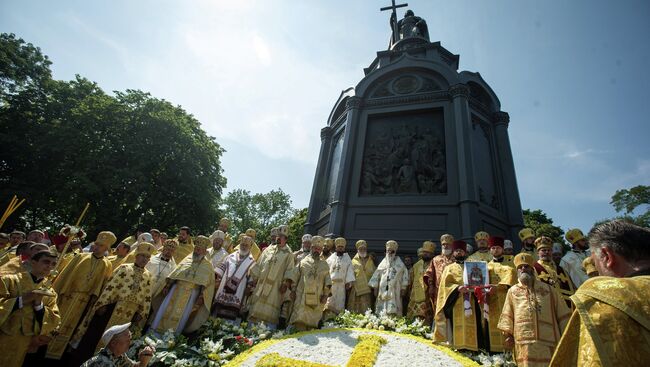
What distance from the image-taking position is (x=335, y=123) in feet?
49.5

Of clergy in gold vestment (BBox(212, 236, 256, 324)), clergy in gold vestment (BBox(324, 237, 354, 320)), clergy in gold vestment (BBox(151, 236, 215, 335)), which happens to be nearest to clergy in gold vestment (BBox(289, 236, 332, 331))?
clergy in gold vestment (BBox(324, 237, 354, 320))

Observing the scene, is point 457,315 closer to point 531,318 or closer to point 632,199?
point 531,318

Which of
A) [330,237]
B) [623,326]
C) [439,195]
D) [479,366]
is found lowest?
[479,366]

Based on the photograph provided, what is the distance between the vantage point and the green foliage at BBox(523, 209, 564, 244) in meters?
26.7

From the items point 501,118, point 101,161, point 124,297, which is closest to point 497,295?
point 124,297

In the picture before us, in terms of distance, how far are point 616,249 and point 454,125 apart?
10.5m

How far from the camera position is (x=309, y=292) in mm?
6910

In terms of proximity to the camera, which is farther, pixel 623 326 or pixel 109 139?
pixel 109 139

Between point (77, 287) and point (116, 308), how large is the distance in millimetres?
814

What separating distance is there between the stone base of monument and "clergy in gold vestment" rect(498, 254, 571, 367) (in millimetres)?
742

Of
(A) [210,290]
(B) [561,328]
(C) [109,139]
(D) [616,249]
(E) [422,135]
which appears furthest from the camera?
(C) [109,139]

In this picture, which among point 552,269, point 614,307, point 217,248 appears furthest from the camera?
point 217,248

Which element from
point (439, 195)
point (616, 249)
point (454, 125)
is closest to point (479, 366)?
point (616, 249)

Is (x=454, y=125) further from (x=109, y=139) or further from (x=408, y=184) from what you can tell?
(x=109, y=139)
